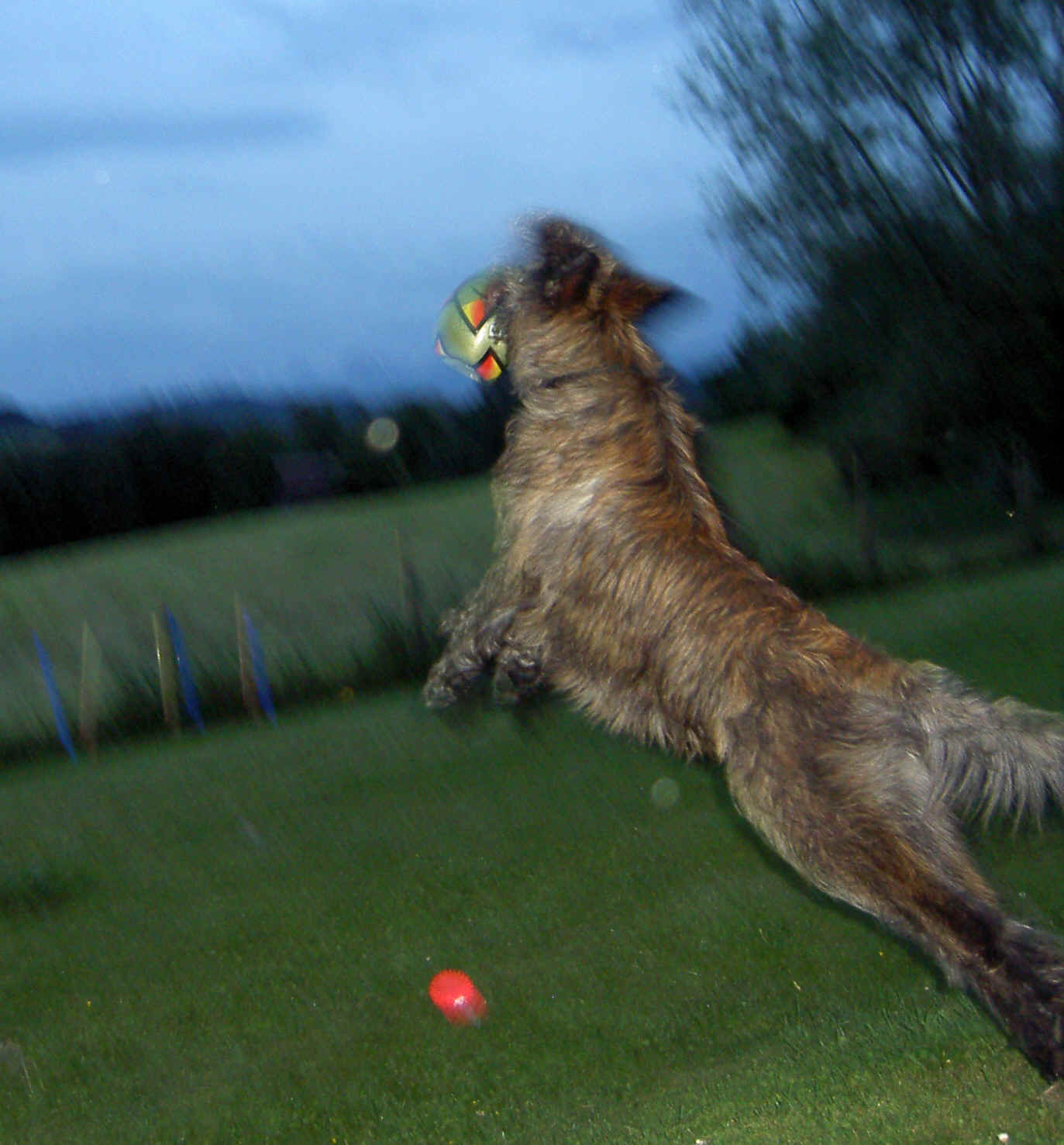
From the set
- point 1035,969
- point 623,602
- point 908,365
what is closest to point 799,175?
point 908,365

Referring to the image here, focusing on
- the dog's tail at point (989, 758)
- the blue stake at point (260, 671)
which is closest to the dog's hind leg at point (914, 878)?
the dog's tail at point (989, 758)

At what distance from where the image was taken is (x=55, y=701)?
28.9 feet

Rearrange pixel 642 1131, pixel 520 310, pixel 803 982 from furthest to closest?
pixel 520 310 < pixel 803 982 < pixel 642 1131

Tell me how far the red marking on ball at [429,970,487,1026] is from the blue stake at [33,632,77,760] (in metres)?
4.25

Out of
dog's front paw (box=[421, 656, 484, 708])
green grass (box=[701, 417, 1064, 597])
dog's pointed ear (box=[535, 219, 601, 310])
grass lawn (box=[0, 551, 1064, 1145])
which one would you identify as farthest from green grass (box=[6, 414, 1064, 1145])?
dog's pointed ear (box=[535, 219, 601, 310])

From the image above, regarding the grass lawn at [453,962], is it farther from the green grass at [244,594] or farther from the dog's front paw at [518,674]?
the dog's front paw at [518,674]

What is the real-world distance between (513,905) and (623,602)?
1942 mm

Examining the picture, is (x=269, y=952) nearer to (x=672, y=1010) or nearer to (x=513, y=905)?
(x=513, y=905)

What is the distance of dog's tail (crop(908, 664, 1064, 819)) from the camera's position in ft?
14.0

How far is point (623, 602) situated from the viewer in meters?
4.80

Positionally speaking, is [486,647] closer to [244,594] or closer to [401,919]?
[401,919]

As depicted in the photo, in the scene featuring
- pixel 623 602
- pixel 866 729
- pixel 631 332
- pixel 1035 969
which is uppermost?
pixel 631 332

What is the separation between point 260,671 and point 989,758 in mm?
6036

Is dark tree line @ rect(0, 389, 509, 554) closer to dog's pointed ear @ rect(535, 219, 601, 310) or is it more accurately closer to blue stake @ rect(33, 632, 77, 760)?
blue stake @ rect(33, 632, 77, 760)
